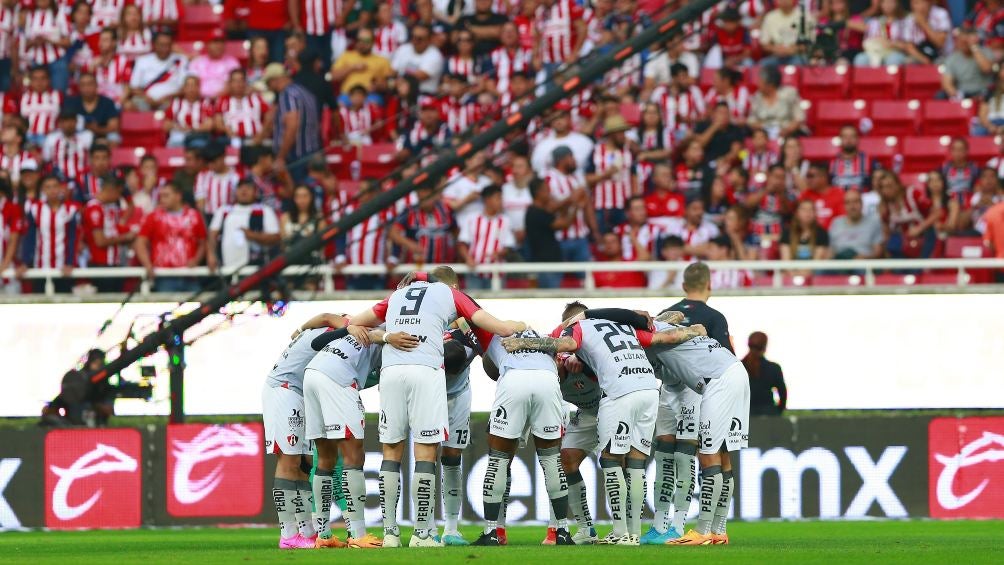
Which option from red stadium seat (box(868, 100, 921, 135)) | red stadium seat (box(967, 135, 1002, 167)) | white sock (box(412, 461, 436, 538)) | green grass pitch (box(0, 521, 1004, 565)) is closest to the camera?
green grass pitch (box(0, 521, 1004, 565))

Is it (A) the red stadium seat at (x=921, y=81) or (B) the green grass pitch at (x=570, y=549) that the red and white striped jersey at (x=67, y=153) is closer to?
(B) the green grass pitch at (x=570, y=549)

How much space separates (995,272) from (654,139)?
4377mm

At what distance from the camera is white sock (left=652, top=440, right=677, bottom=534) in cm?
1518

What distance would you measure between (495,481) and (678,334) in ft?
5.92

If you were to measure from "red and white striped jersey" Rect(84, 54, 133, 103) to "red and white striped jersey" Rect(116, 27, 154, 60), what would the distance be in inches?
6.5

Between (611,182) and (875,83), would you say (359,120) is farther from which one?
(875,83)

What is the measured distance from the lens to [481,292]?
70.2ft

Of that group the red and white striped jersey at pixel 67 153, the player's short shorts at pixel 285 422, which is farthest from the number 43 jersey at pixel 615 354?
the red and white striped jersey at pixel 67 153

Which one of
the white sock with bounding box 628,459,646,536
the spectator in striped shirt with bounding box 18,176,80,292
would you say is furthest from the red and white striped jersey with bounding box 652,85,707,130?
the white sock with bounding box 628,459,646,536

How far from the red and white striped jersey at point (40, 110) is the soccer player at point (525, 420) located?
11.8 meters

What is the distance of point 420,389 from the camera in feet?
46.8

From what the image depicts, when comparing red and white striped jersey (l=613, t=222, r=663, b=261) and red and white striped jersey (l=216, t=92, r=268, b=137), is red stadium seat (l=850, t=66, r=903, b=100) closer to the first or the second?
red and white striped jersey (l=613, t=222, r=663, b=261)

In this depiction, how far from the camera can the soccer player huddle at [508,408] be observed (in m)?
14.4

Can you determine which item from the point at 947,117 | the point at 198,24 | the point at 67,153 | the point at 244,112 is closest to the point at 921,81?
the point at 947,117
